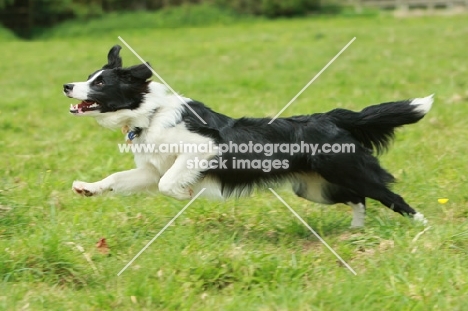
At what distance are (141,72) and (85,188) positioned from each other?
2.78 ft

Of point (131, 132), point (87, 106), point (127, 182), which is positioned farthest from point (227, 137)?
point (87, 106)

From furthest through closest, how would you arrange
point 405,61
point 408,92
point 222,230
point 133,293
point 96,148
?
point 405,61 < point 408,92 < point 96,148 < point 222,230 < point 133,293

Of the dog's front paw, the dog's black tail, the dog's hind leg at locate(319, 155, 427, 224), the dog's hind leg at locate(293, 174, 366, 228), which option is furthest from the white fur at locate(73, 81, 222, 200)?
the dog's black tail

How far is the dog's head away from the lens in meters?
4.15

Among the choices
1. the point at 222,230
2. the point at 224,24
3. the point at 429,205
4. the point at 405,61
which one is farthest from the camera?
the point at 224,24

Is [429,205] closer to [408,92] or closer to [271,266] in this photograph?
[271,266]

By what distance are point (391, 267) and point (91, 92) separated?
209 centimetres

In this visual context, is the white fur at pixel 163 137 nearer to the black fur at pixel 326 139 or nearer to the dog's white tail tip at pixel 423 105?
the black fur at pixel 326 139

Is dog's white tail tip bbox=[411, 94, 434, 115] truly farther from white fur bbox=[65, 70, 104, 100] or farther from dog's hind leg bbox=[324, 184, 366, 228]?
white fur bbox=[65, 70, 104, 100]

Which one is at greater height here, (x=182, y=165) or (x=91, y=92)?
(x=91, y=92)

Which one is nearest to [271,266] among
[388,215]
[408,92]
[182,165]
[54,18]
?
[182,165]

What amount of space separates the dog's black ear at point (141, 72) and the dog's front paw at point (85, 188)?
78cm

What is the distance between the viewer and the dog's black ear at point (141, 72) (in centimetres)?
414

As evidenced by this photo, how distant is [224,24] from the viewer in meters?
23.8
